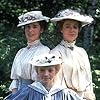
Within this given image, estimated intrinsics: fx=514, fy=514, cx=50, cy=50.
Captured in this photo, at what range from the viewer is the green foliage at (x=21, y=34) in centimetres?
873

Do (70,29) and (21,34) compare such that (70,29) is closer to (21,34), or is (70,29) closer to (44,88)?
(44,88)

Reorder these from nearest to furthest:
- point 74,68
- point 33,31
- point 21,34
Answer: point 74,68
point 33,31
point 21,34

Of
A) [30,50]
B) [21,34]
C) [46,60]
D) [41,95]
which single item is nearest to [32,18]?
[30,50]

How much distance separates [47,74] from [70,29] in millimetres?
601

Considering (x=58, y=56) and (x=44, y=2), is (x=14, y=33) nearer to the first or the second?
(x=44, y=2)

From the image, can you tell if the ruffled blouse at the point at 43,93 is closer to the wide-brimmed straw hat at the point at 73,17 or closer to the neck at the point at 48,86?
the neck at the point at 48,86

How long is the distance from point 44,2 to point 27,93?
6.70 meters

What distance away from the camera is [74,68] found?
15.9 feet

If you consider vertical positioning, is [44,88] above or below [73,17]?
below

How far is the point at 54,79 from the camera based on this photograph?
4559mm

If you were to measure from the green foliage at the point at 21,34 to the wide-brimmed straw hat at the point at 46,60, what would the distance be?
3849mm

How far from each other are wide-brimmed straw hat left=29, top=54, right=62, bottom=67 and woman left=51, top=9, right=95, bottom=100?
0.25m

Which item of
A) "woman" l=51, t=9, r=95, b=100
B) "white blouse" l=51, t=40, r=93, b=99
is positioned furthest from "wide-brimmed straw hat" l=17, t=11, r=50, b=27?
"white blouse" l=51, t=40, r=93, b=99

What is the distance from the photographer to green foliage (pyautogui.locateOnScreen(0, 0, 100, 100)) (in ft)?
28.6
